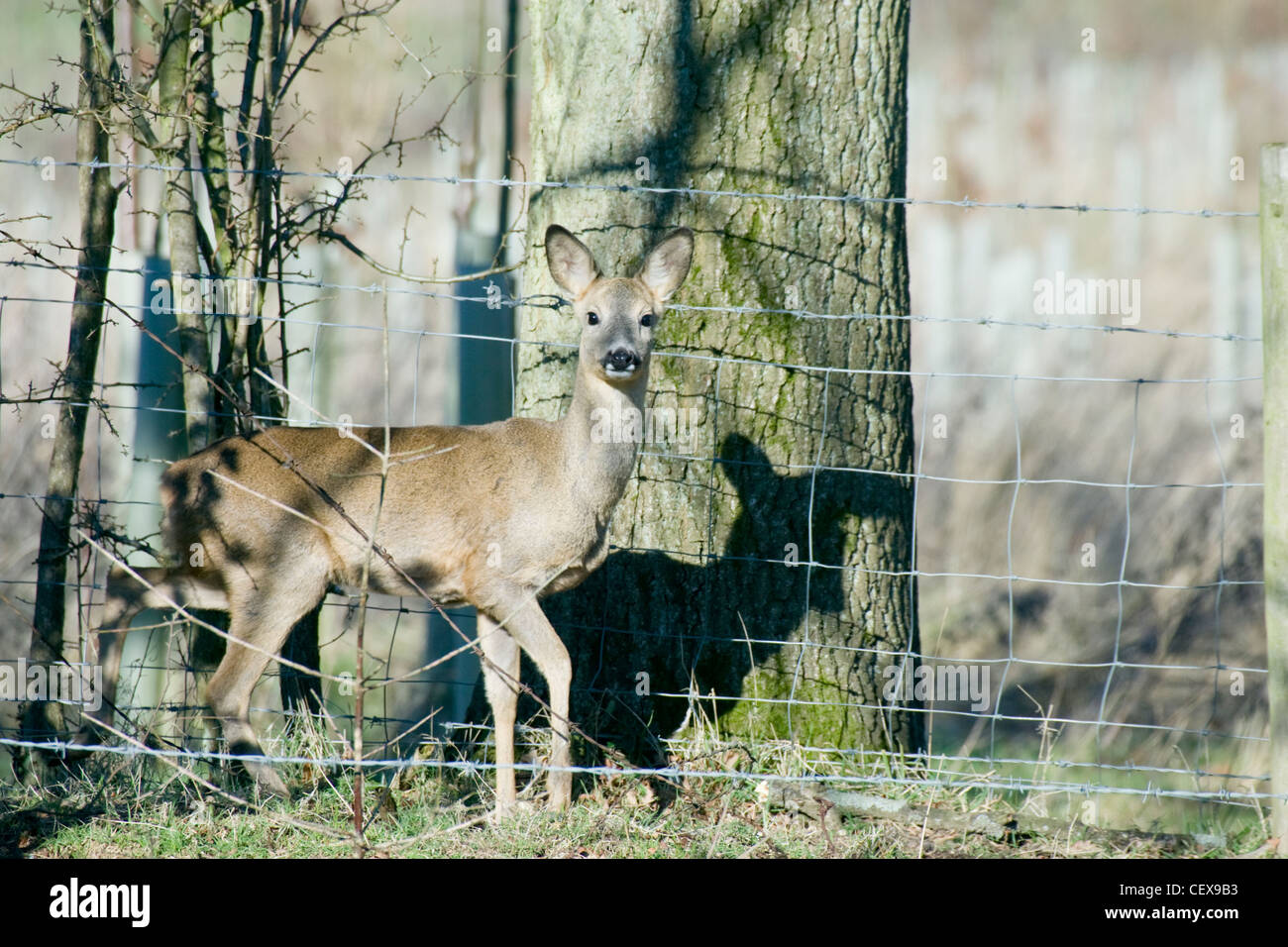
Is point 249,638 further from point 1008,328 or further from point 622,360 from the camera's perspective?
point 1008,328

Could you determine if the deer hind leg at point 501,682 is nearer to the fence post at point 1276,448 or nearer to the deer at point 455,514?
the deer at point 455,514

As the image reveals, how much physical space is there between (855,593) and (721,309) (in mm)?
1212

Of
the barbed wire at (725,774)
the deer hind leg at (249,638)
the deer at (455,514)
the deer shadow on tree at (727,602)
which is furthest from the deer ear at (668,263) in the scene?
the barbed wire at (725,774)

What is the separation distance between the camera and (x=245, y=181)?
17.3 ft

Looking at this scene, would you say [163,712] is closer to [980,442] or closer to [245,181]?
[245,181]

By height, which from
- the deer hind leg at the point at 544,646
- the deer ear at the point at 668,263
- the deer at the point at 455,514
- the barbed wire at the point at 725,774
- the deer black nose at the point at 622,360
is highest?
the deer ear at the point at 668,263

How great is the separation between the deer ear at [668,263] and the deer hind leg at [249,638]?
1606mm

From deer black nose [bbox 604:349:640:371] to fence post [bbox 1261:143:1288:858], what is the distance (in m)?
1.98

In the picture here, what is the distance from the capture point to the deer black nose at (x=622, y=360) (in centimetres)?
441

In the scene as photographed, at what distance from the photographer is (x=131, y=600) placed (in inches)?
191

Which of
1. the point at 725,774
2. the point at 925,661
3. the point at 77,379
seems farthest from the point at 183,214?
the point at 925,661

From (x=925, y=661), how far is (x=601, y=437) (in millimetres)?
4817

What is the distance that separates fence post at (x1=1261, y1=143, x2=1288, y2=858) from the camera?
3814 mm
